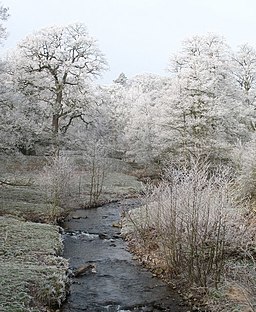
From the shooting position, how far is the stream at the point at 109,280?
1102 cm

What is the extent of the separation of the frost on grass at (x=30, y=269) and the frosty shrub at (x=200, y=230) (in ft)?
11.0

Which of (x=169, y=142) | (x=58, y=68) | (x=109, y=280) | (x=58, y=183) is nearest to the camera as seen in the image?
(x=109, y=280)

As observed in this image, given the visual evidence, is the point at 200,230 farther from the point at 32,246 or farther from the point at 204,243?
the point at 32,246

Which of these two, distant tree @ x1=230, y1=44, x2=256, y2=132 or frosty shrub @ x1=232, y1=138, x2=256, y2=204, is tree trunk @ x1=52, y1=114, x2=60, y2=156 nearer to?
distant tree @ x1=230, y1=44, x2=256, y2=132

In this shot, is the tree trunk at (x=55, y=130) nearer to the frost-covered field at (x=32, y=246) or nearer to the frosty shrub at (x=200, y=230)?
the frost-covered field at (x=32, y=246)

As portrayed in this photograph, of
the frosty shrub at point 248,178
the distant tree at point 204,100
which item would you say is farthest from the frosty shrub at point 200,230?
the distant tree at point 204,100

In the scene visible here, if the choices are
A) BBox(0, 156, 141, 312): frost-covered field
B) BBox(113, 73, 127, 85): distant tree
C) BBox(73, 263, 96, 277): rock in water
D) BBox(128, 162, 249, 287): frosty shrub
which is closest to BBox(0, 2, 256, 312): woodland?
BBox(128, 162, 249, 287): frosty shrub

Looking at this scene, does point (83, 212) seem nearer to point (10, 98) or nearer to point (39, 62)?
point (10, 98)

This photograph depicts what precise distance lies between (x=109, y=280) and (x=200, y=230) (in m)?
3.15

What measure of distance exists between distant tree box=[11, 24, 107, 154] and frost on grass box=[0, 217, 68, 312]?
73.2 feet

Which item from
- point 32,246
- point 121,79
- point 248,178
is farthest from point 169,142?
point 121,79

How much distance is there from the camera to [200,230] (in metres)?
12.0

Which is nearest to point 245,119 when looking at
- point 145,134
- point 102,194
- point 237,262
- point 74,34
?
point 145,134

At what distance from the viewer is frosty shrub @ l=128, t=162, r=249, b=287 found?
11758 millimetres
